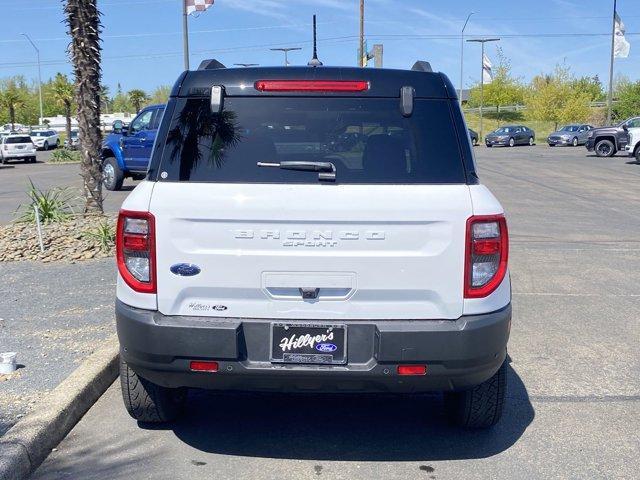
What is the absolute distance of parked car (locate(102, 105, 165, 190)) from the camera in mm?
18188

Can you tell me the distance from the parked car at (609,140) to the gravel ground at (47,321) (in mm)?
30175

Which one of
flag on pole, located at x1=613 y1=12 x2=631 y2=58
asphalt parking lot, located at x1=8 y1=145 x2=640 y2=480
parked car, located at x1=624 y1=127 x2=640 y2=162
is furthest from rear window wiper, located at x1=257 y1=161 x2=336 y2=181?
flag on pole, located at x1=613 y1=12 x2=631 y2=58

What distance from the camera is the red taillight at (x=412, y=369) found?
12.1ft

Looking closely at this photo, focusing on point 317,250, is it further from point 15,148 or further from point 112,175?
point 15,148

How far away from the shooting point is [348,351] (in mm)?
3689

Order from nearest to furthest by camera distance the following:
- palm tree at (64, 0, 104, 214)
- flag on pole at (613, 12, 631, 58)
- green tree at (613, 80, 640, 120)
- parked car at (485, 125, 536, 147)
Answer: palm tree at (64, 0, 104, 214), flag on pole at (613, 12, 631, 58), parked car at (485, 125, 536, 147), green tree at (613, 80, 640, 120)

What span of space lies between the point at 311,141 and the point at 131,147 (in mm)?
15674

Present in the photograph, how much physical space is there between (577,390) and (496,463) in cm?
140

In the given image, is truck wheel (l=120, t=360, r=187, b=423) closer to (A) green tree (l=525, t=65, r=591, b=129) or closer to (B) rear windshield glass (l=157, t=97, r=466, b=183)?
(B) rear windshield glass (l=157, t=97, r=466, b=183)

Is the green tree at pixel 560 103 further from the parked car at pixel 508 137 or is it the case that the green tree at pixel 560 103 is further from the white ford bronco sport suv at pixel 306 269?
the white ford bronco sport suv at pixel 306 269

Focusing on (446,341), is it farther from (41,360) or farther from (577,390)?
(41,360)

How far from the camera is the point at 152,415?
14.6 ft

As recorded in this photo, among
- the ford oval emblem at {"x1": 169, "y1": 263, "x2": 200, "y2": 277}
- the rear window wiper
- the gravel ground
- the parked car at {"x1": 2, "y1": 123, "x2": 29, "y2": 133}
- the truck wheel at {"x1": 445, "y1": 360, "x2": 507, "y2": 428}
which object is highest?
the rear window wiper

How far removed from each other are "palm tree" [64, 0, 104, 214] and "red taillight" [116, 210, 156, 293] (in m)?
7.44
